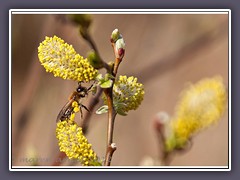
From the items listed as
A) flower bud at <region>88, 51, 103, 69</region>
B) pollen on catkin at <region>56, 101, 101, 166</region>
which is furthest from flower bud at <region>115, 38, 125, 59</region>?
pollen on catkin at <region>56, 101, 101, 166</region>

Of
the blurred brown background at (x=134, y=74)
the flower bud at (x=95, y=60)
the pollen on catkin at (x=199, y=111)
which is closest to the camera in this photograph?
the flower bud at (x=95, y=60)

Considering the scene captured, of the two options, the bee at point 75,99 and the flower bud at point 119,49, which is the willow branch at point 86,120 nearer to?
the bee at point 75,99

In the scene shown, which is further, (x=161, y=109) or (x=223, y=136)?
(x=161, y=109)

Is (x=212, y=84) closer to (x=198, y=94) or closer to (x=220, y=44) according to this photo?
(x=198, y=94)

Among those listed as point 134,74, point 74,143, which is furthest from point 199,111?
point 74,143

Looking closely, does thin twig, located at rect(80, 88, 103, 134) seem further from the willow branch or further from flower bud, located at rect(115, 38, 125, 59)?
flower bud, located at rect(115, 38, 125, 59)

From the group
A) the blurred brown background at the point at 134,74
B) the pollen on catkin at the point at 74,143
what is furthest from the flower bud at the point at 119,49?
the blurred brown background at the point at 134,74
